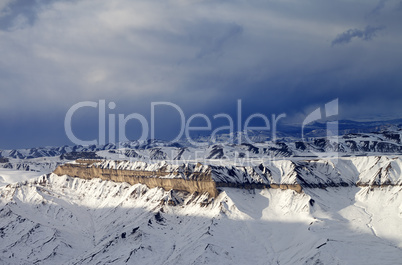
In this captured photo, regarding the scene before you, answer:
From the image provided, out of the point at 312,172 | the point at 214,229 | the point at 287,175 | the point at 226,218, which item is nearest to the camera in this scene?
the point at 214,229

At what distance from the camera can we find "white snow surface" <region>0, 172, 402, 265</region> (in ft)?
427

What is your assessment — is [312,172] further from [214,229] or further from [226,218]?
[214,229]

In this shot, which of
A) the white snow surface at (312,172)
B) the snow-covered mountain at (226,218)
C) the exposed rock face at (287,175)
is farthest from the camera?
the white snow surface at (312,172)

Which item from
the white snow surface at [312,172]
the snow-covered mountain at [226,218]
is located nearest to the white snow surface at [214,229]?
the snow-covered mountain at [226,218]

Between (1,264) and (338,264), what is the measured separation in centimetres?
9965

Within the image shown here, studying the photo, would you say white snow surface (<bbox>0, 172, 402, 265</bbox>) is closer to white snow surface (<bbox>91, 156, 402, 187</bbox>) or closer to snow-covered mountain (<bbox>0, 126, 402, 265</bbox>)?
snow-covered mountain (<bbox>0, 126, 402, 265</bbox>)

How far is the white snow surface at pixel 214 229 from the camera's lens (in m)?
130

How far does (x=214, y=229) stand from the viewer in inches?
5733

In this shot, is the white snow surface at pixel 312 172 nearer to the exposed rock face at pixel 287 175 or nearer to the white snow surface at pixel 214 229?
the exposed rock face at pixel 287 175

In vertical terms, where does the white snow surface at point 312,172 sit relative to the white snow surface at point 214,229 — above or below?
above

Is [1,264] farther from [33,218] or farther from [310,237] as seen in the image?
[310,237]

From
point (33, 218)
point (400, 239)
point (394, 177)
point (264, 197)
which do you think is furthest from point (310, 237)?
point (33, 218)

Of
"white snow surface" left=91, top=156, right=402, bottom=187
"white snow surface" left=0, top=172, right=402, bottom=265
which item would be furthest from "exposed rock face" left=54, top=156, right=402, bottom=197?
"white snow surface" left=0, top=172, right=402, bottom=265

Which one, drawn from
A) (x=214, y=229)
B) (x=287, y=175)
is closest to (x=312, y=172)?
(x=287, y=175)
